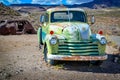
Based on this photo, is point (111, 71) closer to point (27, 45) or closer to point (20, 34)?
point (27, 45)

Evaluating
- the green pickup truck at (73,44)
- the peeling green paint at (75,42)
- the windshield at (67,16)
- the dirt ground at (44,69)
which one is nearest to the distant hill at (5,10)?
the dirt ground at (44,69)

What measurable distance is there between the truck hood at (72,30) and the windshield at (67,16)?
62cm

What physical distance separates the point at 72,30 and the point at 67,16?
1611 millimetres

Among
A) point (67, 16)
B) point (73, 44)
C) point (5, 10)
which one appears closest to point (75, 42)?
point (73, 44)

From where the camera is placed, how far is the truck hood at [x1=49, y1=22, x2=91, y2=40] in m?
13.6

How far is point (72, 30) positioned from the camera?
13695mm

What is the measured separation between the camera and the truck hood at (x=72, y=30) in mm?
13570

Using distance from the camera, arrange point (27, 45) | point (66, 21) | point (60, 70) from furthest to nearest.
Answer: point (27, 45) < point (66, 21) < point (60, 70)

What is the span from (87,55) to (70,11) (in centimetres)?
274

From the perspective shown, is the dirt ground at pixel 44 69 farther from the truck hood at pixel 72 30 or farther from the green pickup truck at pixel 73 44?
the truck hood at pixel 72 30

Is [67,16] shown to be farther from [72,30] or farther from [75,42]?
[75,42]

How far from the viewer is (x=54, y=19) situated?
595 inches

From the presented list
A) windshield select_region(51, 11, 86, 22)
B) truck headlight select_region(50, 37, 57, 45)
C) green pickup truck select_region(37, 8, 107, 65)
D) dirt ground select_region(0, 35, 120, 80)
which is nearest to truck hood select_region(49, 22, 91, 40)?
green pickup truck select_region(37, 8, 107, 65)

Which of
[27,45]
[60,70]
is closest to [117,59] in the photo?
[60,70]
